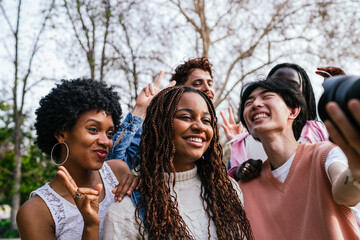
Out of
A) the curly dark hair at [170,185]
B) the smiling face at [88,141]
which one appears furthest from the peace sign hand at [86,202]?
the smiling face at [88,141]

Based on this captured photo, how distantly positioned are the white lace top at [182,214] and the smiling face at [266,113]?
2.09 feet

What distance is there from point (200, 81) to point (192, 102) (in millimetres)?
1787

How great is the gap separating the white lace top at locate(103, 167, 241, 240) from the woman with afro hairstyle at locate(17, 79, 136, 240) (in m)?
0.12

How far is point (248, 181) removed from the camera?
2.59m

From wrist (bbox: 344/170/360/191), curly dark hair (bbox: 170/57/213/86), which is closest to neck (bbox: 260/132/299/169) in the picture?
wrist (bbox: 344/170/360/191)

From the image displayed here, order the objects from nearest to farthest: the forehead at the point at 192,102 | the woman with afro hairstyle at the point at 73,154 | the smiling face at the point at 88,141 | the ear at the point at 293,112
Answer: the woman with afro hairstyle at the point at 73,154
the forehead at the point at 192,102
the smiling face at the point at 88,141
the ear at the point at 293,112

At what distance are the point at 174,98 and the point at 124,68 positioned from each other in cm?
868

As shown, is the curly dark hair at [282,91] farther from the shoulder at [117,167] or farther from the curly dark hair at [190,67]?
the curly dark hair at [190,67]

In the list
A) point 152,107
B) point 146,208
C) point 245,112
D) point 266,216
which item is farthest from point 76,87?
point 266,216

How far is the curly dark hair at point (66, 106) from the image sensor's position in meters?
2.39

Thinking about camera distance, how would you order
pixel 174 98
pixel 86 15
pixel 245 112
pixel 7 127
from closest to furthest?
pixel 174 98
pixel 245 112
pixel 86 15
pixel 7 127

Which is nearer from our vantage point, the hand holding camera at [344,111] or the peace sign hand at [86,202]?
the hand holding camera at [344,111]

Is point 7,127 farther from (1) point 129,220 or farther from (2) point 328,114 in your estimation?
(2) point 328,114

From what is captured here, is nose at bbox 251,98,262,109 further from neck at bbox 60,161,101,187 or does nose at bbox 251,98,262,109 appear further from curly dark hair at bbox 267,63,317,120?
neck at bbox 60,161,101,187
